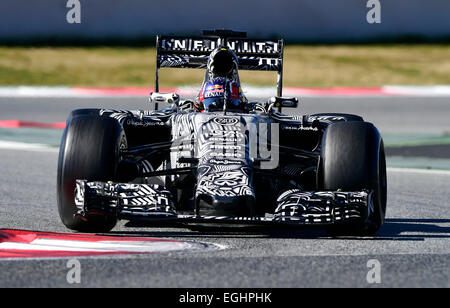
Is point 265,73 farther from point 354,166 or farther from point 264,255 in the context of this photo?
point 264,255

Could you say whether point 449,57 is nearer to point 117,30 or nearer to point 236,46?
point 117,30

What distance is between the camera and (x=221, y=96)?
8.52m

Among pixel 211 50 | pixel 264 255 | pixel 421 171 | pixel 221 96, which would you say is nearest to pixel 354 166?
pixel 264 255

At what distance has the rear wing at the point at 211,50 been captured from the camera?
955cm

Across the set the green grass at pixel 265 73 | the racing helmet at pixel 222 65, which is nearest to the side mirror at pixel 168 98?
the racing helmet at pixel 222 65

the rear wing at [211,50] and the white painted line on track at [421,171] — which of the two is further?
the white painted line on track at [421,171]

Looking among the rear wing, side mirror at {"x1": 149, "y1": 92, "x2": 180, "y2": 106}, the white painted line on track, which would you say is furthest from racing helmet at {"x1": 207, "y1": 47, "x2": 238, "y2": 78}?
the white painted line on track

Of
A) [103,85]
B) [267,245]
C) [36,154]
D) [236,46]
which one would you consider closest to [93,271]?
[267,245]

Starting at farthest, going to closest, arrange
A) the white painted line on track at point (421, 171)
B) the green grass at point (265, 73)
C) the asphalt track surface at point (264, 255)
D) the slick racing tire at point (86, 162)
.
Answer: the green grass at point (265, 73) → the white painted line on track at point (421, 171) → the slick racing tire at point (86, 162) → the asphalt track surface at point (264, 255)

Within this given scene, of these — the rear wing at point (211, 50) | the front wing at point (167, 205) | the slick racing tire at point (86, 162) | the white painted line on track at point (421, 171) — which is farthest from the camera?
the white painted line on track at point (421, 171)

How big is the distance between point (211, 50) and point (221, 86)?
1.10 m

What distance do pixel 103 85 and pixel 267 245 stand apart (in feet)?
53.9

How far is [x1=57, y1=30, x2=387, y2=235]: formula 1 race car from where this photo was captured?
684cm

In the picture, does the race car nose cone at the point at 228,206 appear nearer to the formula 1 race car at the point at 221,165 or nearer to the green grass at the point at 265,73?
the formula 1 race car at the point at 221,165
